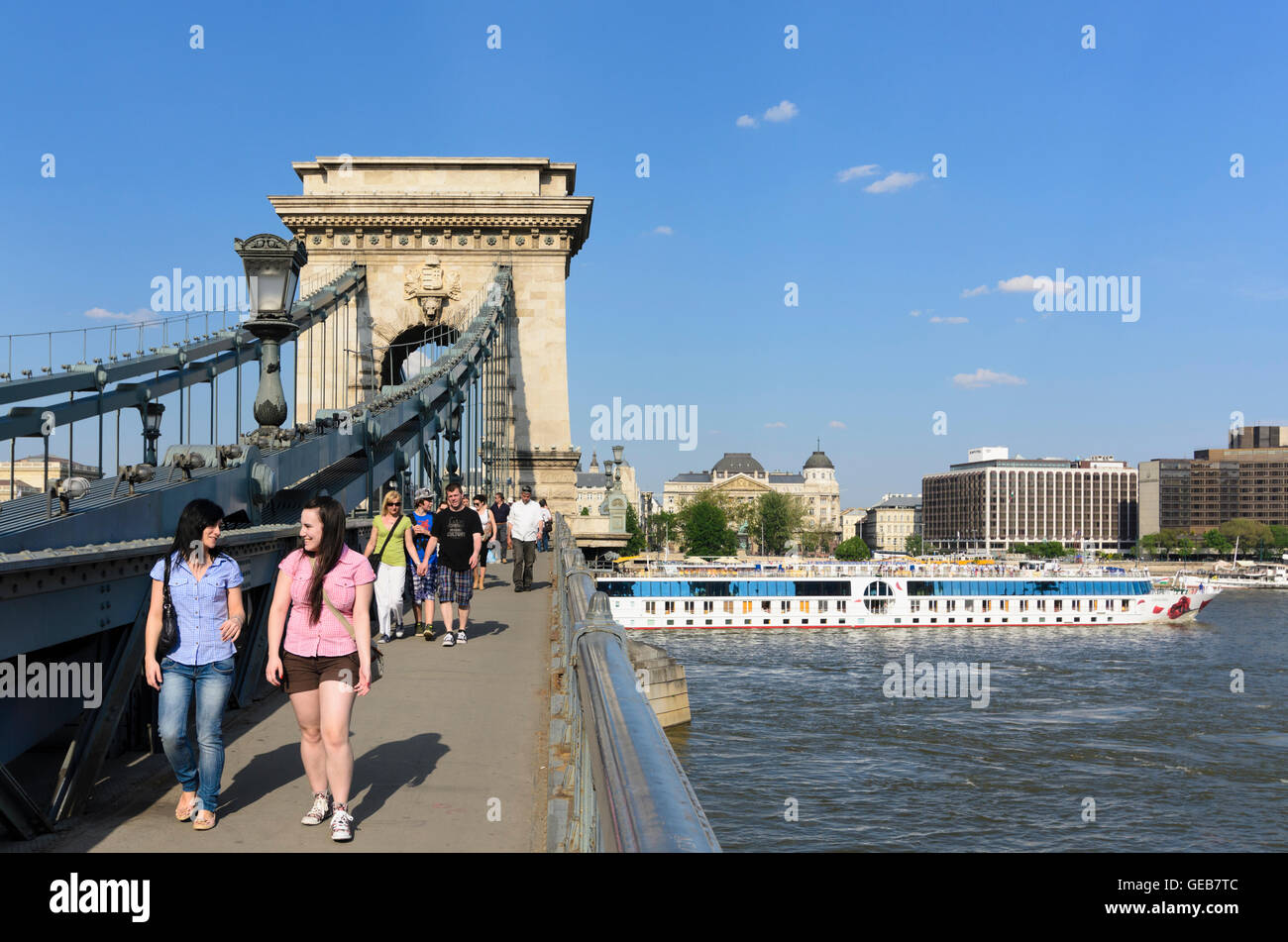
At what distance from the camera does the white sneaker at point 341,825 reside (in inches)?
198

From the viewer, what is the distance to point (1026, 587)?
2724 inches

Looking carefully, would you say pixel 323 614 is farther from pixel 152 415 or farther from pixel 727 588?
pixel 727 588

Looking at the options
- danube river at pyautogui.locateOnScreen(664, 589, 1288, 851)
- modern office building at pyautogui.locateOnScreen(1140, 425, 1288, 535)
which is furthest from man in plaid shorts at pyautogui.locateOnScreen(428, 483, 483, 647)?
modern office building at pyautogui.locateOnScreen(1140, 425, 1288, 535)

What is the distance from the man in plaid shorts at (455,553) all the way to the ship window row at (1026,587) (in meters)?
59.4

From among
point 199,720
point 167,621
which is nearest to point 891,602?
point 199,720

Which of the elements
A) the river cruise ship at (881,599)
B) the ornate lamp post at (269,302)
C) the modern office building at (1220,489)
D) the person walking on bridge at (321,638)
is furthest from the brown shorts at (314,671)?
the modern office building at (1220,489)

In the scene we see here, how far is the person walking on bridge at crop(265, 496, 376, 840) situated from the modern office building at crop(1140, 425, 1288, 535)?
169791 mm

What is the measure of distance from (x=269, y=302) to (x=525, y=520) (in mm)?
6384
